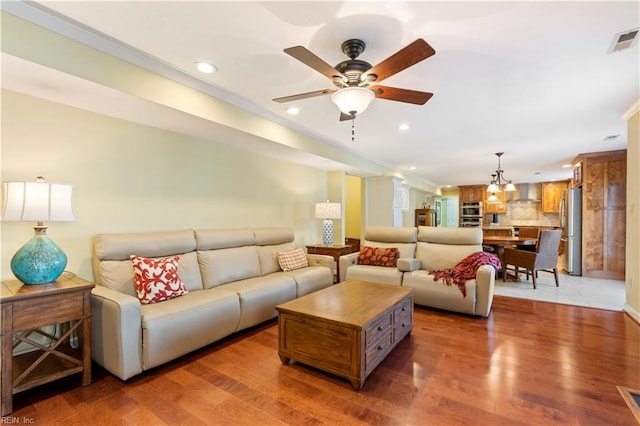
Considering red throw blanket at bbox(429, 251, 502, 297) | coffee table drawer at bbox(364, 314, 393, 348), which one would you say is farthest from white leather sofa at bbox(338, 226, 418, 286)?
coffee table drawer at bbox(364, 314, 393, 348)

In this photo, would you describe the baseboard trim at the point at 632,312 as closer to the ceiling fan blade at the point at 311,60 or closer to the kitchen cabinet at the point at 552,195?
the ceiling fan blade at the point at 311,60

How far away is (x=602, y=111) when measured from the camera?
3434 millimetres

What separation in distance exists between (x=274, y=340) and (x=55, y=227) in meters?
2.18

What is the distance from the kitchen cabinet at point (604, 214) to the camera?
5.31 meters

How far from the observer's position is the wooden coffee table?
6.94ft

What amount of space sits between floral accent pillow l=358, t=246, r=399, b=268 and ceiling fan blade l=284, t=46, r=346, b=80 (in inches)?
115

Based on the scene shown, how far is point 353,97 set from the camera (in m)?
2.02

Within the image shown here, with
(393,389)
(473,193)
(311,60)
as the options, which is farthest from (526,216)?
(311,60)

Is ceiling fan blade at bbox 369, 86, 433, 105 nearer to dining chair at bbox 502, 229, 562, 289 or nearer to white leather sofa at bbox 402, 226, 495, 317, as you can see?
white leather sofa at bbox 402, 226, 495, 317

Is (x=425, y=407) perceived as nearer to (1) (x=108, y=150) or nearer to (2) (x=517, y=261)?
(1) (x=108, y=150)

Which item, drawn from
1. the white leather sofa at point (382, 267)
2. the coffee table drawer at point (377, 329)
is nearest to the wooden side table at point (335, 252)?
the white leather sofa at point (382, 267)

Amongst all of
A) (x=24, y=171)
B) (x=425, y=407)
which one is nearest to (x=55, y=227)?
(x=24, y=171)

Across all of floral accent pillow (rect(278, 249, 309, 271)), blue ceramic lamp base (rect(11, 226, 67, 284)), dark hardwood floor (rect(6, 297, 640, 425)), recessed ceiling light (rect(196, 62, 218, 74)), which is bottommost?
dark hardwood floor (rect(6, 297, 640, 425))

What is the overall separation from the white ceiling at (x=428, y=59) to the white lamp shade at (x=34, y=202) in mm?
782
